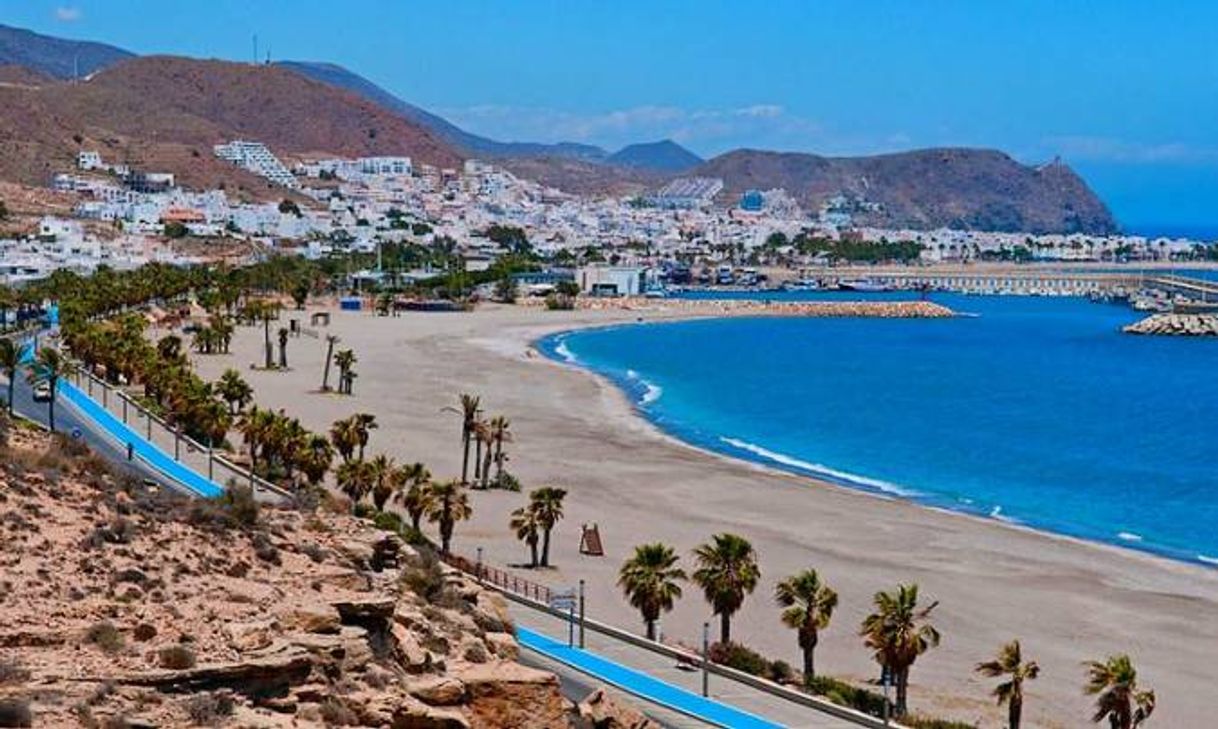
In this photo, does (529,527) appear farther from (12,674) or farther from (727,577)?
(12,674)

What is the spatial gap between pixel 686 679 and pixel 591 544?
13.3 meters

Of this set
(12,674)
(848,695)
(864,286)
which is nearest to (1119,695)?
(848,695)

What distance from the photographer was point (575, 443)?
54.7 m

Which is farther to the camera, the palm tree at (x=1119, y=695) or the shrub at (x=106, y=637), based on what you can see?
the palm tree at (x=1119, y=695)

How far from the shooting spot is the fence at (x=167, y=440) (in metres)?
35.3

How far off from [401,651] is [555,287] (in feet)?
412

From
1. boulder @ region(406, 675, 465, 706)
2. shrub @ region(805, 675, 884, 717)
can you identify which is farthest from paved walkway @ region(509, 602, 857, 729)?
boulder @ region(406, 675, 465, 706)

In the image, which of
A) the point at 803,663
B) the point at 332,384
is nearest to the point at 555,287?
the point at 332,384

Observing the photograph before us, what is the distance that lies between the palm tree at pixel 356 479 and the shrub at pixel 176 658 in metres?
21.6

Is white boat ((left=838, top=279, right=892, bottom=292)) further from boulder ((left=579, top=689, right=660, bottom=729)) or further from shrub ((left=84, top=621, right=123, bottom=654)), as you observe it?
shrub ((left=84, top=621, right=123, bottom=654))

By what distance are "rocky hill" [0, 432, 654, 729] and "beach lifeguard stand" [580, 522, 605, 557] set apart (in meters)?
16.0

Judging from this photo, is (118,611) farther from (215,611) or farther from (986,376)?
(986,376)

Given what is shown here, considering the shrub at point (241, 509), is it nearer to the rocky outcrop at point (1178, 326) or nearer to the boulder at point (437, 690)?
the boulder at point (437, 690)

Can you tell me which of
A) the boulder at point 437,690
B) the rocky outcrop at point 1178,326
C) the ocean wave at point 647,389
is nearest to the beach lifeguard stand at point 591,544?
the boulder at point 437,690
